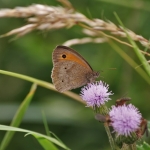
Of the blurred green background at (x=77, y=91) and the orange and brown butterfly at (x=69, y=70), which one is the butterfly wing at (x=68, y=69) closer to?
the orange and brown butterfly at (x=69, y=70)

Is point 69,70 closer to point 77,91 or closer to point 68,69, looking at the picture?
point 68,69

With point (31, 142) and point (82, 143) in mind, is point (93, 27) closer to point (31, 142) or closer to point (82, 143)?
→ point (82, 143)

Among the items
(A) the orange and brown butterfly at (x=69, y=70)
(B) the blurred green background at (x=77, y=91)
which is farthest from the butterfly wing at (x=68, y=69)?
(B) the blurred green background at (x=77, y=91)

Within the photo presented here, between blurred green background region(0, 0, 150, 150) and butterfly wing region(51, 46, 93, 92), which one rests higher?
blurred green background region(0, 0, 150, 150)

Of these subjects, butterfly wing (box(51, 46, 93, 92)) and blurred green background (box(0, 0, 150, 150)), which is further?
blurred green background (box(0, 0, 150, 150))

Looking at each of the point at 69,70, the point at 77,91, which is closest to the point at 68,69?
the point at 69,70

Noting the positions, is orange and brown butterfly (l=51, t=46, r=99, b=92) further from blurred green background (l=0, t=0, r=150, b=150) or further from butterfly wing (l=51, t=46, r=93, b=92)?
blurred green background (l=0, t=0, r=150, b=150)

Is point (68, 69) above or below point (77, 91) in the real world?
below

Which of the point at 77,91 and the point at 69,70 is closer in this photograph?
the point at 69,70

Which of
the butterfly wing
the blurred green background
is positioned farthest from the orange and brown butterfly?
the blurred green background
